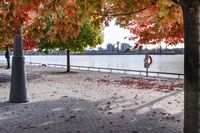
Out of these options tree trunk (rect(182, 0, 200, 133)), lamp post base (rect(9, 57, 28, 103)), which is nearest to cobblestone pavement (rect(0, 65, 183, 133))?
lamp post base (rect(9, 57, 28, 103))

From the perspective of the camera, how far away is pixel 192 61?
24.1 feet

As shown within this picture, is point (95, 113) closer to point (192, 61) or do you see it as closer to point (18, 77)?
point (18, 77)

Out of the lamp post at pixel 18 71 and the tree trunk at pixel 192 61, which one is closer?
the tree trunk at pixel 192 61

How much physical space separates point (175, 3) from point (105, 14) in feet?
7.51

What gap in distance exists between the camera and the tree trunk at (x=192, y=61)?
730 centimetres

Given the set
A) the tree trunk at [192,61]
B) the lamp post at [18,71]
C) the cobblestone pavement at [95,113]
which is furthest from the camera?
the lamp post at [18,71]

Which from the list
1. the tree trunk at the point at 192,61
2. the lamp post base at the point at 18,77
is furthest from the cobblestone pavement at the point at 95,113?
the tree trunk at the point at 192,61

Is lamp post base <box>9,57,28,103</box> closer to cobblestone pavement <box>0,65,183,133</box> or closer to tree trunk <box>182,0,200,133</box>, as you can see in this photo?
cobblestone pavement <box>0,65,183,133</box>

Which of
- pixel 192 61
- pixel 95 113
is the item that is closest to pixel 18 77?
pixel 95 113

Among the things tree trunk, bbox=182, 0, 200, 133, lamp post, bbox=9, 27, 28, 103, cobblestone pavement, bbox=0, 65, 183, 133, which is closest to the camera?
tree trunk, bbox=182, 0, 200, 133

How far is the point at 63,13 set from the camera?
1119 centimetres

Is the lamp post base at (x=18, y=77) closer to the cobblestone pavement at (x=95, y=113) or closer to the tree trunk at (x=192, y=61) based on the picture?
the cobblestone pavement at (x=95, y=113)

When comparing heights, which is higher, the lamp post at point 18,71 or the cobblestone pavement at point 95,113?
the lamp post at point 18,71

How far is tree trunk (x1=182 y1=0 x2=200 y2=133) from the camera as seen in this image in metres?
7.30
